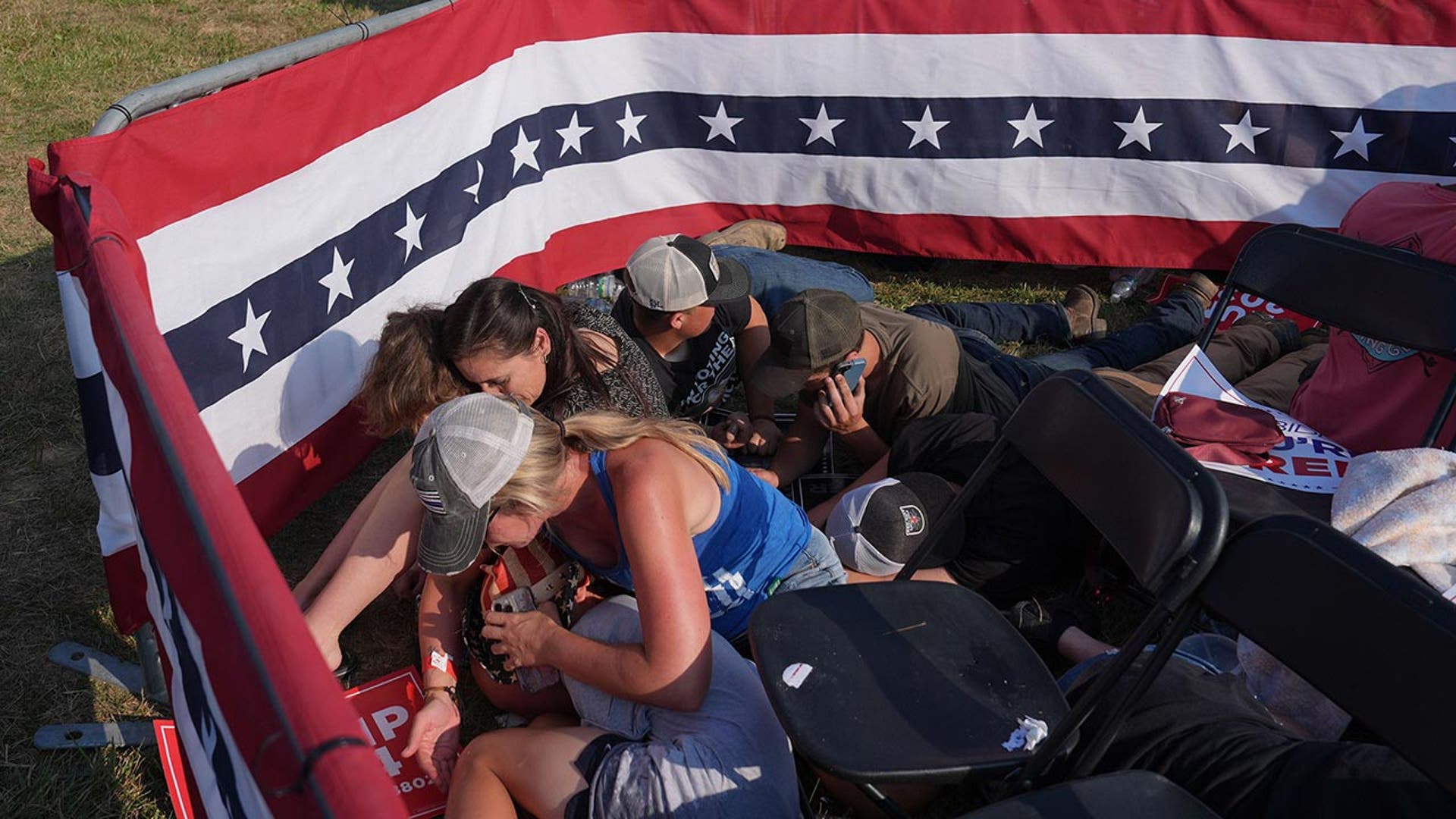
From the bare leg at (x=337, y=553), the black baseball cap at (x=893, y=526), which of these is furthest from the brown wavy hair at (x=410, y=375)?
the black baseball cap at (x=893, y=526)

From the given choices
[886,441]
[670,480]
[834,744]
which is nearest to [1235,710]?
[834,744]

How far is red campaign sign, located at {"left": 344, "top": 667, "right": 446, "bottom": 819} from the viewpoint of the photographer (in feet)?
8.93

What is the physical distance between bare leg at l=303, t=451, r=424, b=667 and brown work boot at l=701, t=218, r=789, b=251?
7.38ft

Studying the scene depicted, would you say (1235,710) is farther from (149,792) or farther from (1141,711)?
(149,792)

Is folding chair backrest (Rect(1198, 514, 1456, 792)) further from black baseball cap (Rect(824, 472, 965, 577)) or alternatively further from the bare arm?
the bare arm

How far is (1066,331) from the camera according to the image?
4.66 m

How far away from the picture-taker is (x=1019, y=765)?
A: 7.05 ft

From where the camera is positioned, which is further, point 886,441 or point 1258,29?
point 1258,29

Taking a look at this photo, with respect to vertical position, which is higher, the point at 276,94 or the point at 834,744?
the point at 276,94

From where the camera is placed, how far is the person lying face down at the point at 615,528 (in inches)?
91.2

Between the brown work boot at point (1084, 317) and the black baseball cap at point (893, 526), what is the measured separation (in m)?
1.72

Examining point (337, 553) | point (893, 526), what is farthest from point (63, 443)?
point (893, 526)

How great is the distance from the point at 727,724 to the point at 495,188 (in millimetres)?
2725

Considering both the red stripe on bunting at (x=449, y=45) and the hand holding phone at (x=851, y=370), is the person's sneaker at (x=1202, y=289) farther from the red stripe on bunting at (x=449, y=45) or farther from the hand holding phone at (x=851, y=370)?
the hand holding phone at (x=851, y=370)
